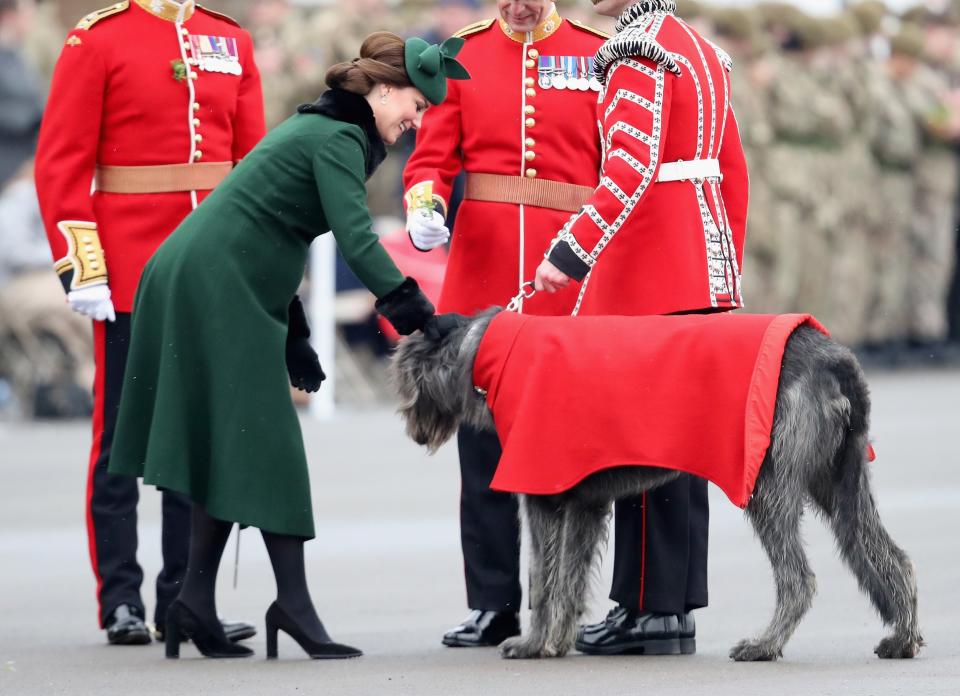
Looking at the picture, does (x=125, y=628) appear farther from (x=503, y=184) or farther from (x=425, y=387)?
(x=503, y=184)

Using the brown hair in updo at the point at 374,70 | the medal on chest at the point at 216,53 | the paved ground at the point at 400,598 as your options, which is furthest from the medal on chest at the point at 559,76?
the paved ground at the point at 400,598

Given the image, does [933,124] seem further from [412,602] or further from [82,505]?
[412,602]

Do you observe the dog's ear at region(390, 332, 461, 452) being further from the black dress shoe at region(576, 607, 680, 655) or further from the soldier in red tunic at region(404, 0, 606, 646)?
the black dress shoe at region(576, 607, 680, 655)

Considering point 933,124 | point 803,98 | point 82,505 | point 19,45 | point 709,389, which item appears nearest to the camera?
point 709,389

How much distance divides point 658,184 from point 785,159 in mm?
12972

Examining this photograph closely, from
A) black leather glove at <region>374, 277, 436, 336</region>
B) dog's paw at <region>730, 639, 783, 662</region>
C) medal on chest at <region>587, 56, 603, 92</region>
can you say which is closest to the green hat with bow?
black leather glove at <region>374, 277, 436, 336</region>

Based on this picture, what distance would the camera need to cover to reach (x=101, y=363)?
699 cm

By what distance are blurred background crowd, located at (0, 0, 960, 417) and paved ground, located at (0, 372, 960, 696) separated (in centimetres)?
107

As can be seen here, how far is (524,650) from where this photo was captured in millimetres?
6273

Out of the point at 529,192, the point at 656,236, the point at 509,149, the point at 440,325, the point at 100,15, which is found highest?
the point at 100,15

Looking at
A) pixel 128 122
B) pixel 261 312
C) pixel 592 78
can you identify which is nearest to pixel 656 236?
pixel 592 78

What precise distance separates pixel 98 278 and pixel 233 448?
3.20 feet

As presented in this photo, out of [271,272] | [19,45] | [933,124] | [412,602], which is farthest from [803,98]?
[271,272]

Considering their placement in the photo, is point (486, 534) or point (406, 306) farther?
point (486, 534)
